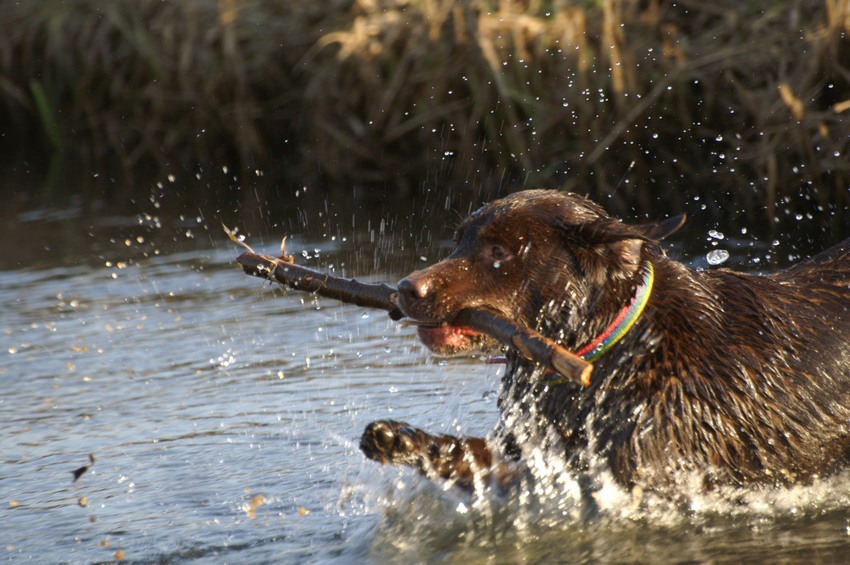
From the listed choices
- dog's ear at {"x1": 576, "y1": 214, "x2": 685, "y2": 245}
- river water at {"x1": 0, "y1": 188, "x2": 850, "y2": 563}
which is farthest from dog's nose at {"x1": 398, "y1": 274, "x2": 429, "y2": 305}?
river water at {"x1": 0, "y1": 188, "x2": 850, "y2": 563}

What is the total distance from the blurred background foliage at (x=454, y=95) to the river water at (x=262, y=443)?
1.00 meters

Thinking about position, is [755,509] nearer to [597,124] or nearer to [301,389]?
[301,389]

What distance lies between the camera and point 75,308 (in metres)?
7.68

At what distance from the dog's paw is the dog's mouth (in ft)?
0.97

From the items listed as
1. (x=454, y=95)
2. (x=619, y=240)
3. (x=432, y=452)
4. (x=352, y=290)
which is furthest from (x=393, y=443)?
(x=454, y=95)

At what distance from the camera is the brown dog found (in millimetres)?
4129

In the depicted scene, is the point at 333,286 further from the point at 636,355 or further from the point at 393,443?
the point at 636,355

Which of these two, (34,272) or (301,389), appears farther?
(34,272)

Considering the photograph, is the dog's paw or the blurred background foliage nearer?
the dog's paw

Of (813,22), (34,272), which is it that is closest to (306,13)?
(34,272)

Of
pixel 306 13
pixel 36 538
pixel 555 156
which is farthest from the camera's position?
pixel 306 13

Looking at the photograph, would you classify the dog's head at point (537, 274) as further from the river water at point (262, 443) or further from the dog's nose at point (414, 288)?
the river water at point (262, 443)

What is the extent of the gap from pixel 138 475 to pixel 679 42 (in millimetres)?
5262

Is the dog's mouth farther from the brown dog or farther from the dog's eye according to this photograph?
the dog's eye
